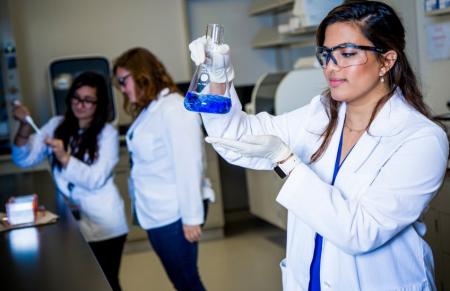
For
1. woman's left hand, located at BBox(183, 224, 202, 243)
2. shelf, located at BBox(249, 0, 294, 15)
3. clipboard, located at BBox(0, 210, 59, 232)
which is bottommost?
woman's left hand, located at BBox(183, 224, 202, 243)

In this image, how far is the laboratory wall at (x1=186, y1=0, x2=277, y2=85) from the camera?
203 inches

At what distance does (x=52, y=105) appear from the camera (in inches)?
174

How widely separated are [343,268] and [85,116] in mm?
1642

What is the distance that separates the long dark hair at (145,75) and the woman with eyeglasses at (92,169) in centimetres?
29

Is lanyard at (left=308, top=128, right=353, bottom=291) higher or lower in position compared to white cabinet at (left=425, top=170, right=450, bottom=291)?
higher

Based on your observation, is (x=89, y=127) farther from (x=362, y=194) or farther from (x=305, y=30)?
(x=305, y=30)

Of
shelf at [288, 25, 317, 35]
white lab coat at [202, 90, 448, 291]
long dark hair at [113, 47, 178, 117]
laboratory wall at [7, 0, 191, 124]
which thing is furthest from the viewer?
laboratory wall at [7, 0, 191, 124]

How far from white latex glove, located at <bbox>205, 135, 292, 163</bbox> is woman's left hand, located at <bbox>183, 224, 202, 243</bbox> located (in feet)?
3.32

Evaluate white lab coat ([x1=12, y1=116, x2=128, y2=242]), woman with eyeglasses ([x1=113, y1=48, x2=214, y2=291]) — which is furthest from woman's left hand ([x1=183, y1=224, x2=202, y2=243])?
white lab coat ([x1=12, y1=116, x2=128, y2=242])

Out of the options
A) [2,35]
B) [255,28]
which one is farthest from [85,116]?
[255,28]

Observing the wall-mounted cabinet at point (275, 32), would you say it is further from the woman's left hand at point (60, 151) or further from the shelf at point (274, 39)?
→ the woman's left hand at point (60, 151)

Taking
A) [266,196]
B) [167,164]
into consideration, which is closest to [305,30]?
[266,196]

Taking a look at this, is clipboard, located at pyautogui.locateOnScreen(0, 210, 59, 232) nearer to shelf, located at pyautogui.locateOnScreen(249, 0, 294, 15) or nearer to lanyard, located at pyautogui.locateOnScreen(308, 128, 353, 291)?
lanyard, located at pyautogui.locateOnScreen(308, 128, 353, 291)

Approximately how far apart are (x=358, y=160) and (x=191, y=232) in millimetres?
1095
